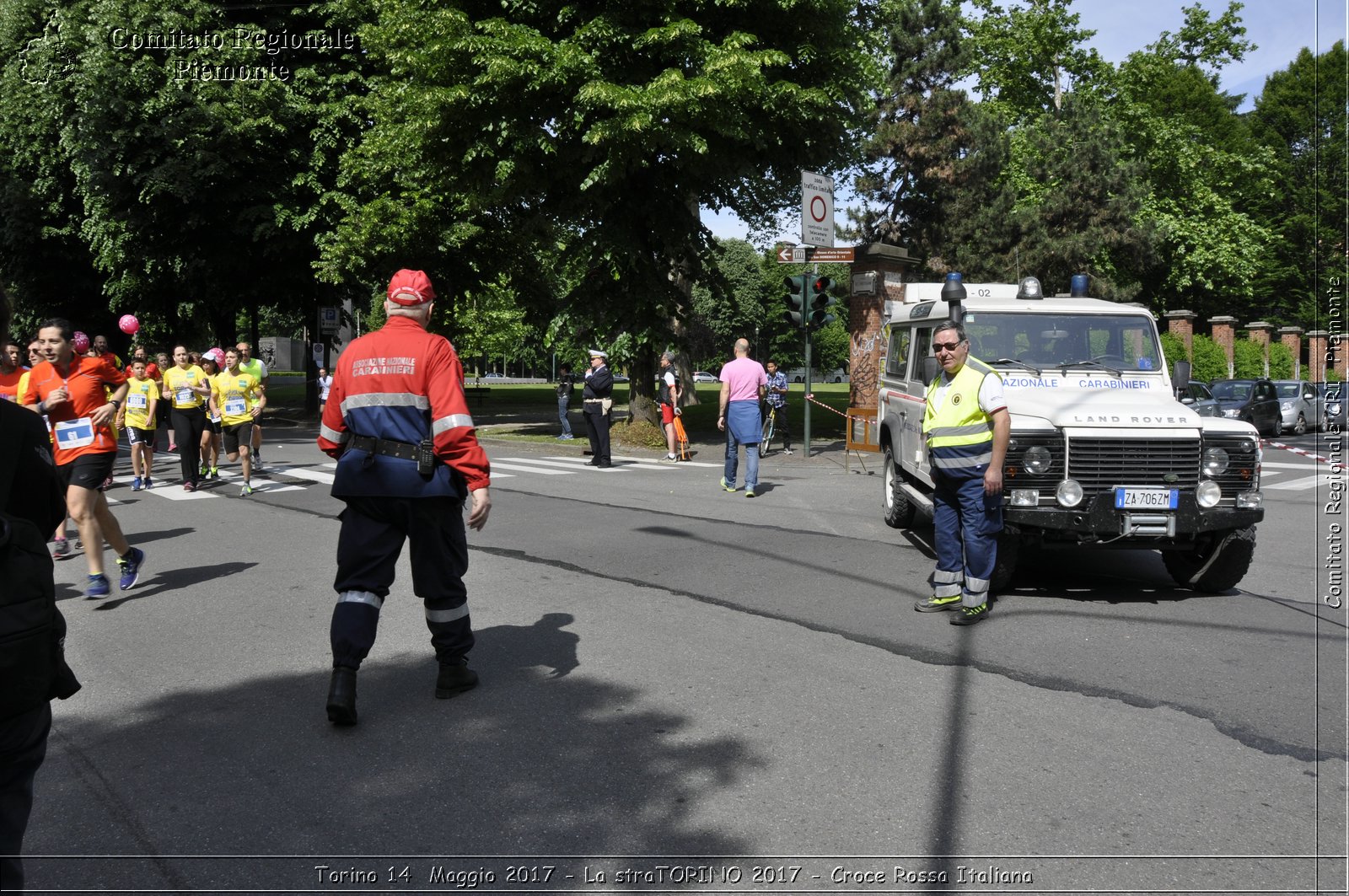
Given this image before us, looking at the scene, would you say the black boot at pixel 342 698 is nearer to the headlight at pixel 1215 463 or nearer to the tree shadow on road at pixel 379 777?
the tree shadow on road at pixel 379 777

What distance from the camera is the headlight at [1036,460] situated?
22.5 ft

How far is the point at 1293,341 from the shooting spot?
3978 cm

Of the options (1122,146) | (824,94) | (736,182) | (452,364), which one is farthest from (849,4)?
(1122,146)

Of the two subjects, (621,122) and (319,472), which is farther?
(621,122)

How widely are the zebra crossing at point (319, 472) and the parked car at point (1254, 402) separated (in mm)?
16081

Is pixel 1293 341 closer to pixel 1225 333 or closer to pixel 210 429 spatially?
pixel 1225 333

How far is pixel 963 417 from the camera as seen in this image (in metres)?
6.43

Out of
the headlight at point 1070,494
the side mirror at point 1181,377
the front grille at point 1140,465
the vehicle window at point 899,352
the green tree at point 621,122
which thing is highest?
the green tree at point 621,122

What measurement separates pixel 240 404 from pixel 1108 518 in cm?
1065

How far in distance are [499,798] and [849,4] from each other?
58.3 ft

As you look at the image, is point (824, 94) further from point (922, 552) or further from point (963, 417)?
point (963, 417)

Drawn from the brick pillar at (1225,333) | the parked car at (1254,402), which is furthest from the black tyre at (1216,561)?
the brick pillar at (1225,333)

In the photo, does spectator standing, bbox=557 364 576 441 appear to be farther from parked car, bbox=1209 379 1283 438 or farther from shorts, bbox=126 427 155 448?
parked car, bbox=1209 379 1283 438

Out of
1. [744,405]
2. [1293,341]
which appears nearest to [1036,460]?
[744,405]
